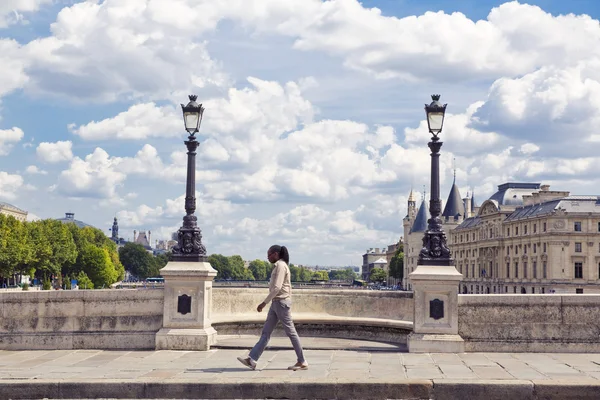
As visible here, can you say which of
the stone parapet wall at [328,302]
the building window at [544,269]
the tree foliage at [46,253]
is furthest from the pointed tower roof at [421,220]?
the stone parapet wall at [328,302]

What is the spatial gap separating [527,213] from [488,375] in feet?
382

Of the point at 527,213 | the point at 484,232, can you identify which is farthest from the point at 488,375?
the point at 484,232

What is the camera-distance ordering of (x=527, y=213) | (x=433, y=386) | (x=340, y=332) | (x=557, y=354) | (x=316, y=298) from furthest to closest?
(x=527, y=213) → (x=316, y=298) → (x=340, y=332) → (x=557, y=354) → (x=433, y=386)

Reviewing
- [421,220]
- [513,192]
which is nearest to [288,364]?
[513,192]

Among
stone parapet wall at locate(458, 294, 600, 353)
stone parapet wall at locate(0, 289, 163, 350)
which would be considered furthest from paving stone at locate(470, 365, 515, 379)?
stone parapet wall at locate(0, 289, 163, 350)

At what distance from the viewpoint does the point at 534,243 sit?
118 metres

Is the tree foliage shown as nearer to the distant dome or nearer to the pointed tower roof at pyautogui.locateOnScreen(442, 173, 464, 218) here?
the distant dome

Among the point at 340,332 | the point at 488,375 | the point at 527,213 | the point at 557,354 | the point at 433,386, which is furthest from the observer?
the point at 527,213

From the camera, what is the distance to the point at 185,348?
1488 cm

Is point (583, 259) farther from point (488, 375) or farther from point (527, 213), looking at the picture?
point (488, 375)

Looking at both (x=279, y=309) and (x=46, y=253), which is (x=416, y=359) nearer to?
(x=279, y=309)

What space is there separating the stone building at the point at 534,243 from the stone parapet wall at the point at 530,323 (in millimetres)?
98625

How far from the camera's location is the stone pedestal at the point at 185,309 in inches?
586

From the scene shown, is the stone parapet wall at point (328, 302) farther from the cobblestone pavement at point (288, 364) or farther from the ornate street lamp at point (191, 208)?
the cobblestone pavement at point (288, 364)
